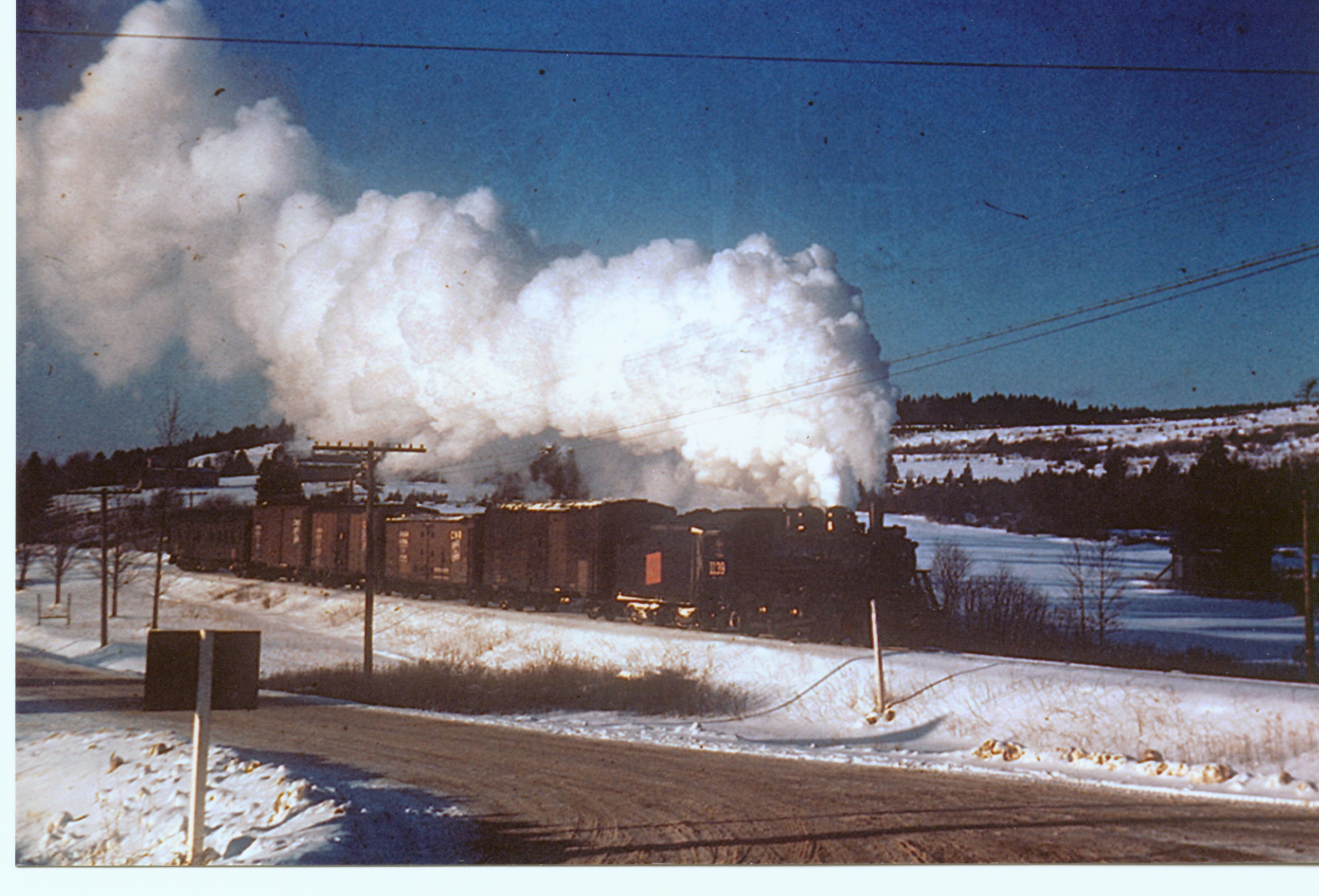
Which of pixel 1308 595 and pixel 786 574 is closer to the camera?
pixel 1308 595

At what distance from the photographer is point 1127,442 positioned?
18797 mm

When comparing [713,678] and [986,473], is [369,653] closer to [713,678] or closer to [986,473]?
[713,678]

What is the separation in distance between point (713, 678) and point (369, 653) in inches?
250

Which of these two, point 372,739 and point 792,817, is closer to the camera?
point 792,817

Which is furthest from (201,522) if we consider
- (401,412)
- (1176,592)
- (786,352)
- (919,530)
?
(1176,592)

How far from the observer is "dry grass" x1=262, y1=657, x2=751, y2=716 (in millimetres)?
13508

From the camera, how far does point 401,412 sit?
622 inches

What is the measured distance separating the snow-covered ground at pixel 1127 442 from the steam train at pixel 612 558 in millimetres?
3755

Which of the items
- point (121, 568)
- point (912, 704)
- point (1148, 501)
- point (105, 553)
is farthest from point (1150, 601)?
point (121, 568)

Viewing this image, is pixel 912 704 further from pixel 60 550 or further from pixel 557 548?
pixel 60 550

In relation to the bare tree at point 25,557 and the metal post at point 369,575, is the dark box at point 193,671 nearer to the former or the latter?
the bare tree at point 25,557

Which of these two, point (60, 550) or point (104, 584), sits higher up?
point (60, 550)

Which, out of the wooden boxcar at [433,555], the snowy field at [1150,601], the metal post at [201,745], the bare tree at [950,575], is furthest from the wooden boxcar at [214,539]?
the bare tree at [950,575]

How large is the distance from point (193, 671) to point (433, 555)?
54.6ft
